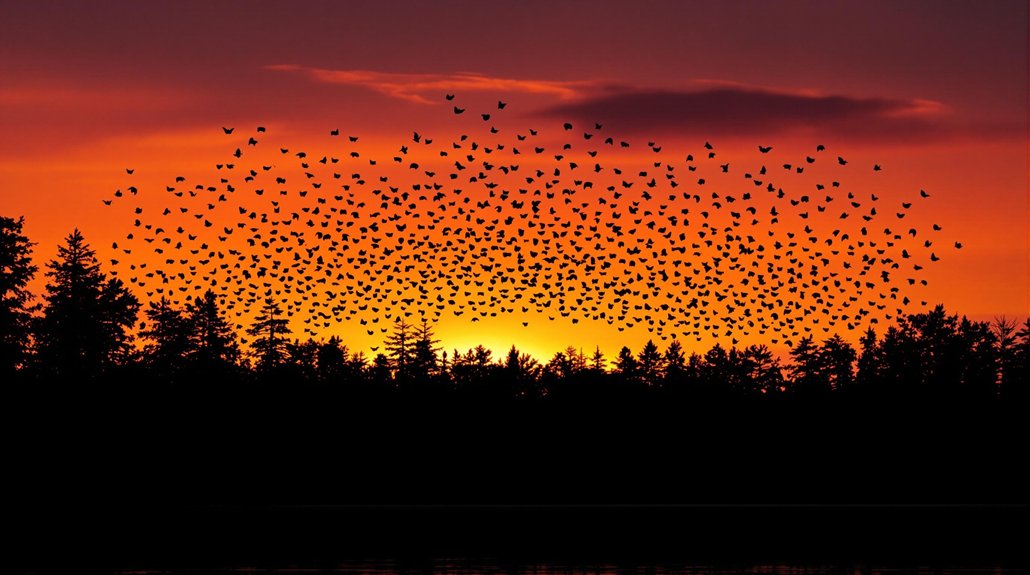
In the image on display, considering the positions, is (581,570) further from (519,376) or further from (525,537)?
(519,376)

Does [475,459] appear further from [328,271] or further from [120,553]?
[328,271]

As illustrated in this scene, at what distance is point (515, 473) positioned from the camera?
122500mm

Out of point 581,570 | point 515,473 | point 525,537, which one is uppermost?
point 515,473

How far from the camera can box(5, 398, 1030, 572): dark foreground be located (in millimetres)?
82938

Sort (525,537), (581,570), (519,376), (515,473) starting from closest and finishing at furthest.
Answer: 1. (581,570)
2. (525,537)
3. (515,473)
4. (519,376)

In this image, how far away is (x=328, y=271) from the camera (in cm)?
5453

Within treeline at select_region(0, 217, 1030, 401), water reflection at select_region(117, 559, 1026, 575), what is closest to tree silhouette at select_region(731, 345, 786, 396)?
treeline at select_region(0, 217, 1030, 401)

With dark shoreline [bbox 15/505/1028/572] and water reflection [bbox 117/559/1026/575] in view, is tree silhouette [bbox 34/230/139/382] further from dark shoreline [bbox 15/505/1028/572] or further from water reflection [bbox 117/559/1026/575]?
water reflection [bbox 117/559/1026/575]

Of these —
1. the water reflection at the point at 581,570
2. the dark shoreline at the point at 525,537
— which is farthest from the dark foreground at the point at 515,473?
the water reflection at the point at 581,570

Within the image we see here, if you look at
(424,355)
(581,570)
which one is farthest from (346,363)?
(581,570)

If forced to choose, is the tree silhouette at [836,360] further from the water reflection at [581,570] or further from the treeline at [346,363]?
the water reflection at [581,570]

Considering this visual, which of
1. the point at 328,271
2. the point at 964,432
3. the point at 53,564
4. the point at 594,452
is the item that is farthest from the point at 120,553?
the point at 964,432

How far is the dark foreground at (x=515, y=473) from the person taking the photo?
82.9 m

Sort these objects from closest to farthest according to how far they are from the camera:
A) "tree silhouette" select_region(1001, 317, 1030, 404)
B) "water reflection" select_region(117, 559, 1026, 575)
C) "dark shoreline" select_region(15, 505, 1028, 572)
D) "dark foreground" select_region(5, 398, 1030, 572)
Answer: "water reflection" select_region(117, 559, 1026, 575) < "dark shoreline" select_region(15, 505, 1028, 572) < "dark foreground" select_region(5, 398, 1030, 572) < "tree silhouette" select_region(1001, 317, 1030, 404)
